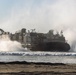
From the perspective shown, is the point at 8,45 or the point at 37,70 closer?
the point at 37,70

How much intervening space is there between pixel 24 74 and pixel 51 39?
153047 millimetres

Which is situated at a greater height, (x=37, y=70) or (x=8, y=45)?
(x=8, y=45)

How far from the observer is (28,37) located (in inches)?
6959

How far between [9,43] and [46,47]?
1692 cm

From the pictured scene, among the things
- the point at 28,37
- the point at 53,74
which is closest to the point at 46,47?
the point at 28,37

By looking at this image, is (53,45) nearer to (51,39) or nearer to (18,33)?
(51,39)

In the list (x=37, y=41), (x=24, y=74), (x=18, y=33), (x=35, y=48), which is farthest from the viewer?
(x=18, y=33)

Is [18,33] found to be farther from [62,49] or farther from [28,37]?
[62,49]

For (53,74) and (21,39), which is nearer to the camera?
(53,74)

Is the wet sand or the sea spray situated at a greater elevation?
the sea spray

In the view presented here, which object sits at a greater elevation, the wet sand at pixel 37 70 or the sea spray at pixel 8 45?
the sea spray at pixel 8 45

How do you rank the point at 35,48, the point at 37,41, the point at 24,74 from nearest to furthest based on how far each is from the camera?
the point at 24,74 < the point at 35,48 < the point at 37,41

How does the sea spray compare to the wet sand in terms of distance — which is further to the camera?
the sea spray

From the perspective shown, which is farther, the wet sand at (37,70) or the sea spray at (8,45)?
the sea spray at (8,45)
